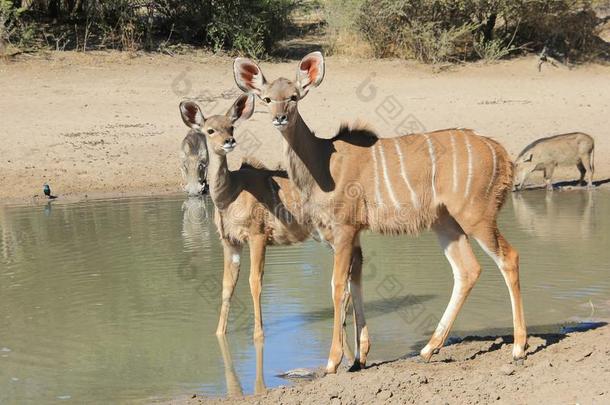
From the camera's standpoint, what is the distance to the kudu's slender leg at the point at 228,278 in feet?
26.7

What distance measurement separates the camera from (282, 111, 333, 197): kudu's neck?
22.4 ft

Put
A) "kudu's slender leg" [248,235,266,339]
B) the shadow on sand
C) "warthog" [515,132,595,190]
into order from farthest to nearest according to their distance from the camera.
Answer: "warthog" [515,132,595,190] → "kudu's slender leg" [248,235,266,339] → the shadow on sand

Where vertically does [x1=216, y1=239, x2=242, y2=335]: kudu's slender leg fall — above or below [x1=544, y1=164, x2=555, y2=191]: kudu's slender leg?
above

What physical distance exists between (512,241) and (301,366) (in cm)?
498

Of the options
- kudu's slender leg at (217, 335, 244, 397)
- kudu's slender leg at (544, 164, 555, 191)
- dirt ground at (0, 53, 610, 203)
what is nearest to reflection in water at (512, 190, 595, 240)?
kudu's slender leg at (544, 164, 555, 191)

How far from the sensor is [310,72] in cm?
694

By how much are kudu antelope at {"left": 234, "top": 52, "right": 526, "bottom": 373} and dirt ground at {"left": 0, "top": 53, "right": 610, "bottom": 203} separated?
31.4ft

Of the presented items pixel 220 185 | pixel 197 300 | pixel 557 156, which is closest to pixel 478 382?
pixel 220 185

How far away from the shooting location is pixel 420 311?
8695mm

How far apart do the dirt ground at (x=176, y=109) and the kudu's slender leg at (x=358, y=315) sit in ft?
31.5

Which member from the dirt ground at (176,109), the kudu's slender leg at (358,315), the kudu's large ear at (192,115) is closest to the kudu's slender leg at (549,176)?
the dirt ground at (176,109)

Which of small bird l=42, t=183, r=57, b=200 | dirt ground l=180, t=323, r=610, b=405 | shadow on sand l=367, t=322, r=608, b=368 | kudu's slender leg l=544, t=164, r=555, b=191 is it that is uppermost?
dirt ground l=180, t=323, r=610, b=405

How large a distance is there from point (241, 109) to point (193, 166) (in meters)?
7.40

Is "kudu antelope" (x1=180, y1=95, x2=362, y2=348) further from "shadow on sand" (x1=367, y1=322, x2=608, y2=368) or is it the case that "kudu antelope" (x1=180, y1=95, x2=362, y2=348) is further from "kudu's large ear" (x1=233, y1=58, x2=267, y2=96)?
"shadow on sand" (x1=367, y1=322, x2=608, y2=368)
